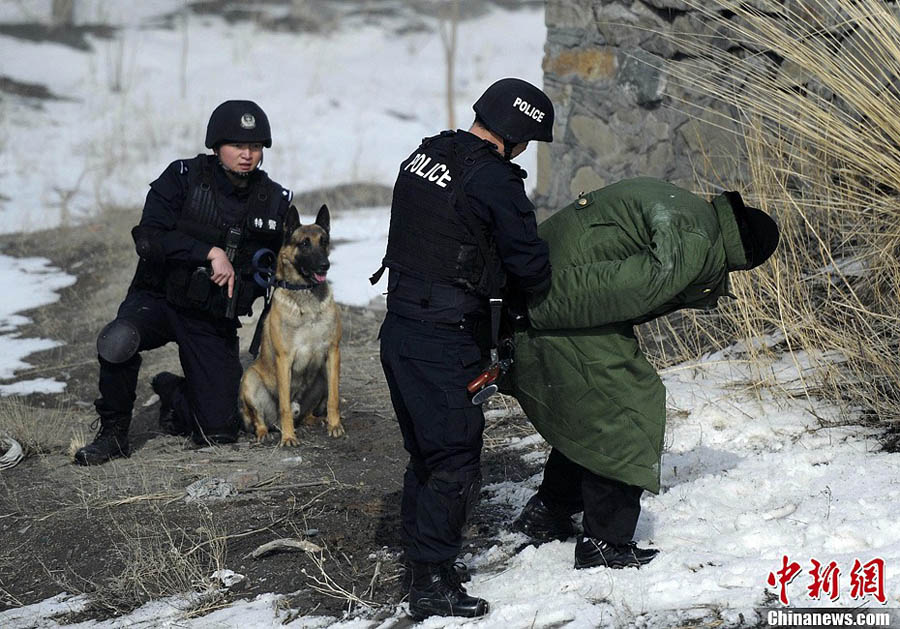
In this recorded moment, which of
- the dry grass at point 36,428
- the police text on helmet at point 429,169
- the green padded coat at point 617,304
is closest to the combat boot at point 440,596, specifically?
the green padded coat at point 617,304

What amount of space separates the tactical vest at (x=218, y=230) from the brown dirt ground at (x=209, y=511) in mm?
815

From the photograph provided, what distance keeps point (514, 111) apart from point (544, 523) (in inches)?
62.7

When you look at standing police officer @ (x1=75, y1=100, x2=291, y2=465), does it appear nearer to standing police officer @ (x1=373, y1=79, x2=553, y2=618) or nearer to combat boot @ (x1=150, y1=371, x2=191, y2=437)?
combat boot @ (x1=150, y1=371, x2=191, y2=437)

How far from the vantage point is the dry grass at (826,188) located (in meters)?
4.62

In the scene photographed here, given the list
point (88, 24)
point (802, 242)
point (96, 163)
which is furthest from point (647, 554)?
point (88, 24)

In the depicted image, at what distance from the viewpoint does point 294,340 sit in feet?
19.0

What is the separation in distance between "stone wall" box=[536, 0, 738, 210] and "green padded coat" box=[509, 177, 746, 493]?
2.66 meters

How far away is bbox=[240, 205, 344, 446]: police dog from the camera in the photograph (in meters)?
5.66

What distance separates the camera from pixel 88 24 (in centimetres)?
1945

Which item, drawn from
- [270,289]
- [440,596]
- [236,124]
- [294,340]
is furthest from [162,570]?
[236,124]

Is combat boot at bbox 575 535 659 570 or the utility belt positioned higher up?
the utility belt

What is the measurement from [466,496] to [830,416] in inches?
82.6

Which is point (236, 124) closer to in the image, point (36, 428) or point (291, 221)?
point (291, 221)

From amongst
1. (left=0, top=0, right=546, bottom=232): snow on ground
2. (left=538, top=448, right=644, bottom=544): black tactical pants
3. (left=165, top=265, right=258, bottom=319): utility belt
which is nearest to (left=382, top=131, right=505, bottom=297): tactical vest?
(left=538, top=448, right=644, bottom=544): black tactical pants
